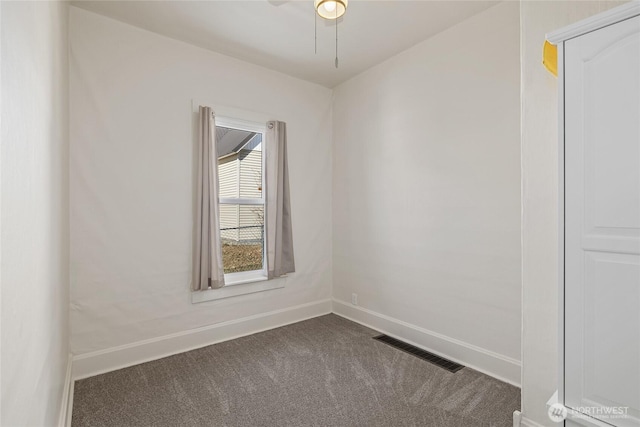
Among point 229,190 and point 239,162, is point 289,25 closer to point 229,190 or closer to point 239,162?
point 239,162

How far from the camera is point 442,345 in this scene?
110 inches

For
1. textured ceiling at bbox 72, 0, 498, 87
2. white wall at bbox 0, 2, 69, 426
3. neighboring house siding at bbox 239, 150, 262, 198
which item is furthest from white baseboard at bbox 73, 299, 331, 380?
textured ceiling at bbox 72, 0, 498, 87

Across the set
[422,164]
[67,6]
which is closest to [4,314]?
[67,6]

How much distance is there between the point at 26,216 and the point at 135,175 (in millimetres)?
1926

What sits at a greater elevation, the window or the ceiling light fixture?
the ceiling light fixture

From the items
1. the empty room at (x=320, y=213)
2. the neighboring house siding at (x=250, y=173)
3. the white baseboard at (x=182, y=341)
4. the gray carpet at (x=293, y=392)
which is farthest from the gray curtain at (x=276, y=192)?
the gray carpet at (x=293, y=392)

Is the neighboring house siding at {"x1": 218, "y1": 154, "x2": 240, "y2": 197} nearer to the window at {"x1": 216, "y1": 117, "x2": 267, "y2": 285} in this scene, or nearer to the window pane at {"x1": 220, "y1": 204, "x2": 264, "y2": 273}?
the window at {"x1": 216, "y1": 117, "x2": 267, "y2": 285}

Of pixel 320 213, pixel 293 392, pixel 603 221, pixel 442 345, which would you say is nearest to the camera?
pixel 603 221

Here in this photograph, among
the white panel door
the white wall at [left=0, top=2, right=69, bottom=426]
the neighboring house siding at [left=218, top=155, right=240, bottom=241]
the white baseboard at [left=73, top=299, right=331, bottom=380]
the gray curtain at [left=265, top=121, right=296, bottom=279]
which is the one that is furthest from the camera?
the gray curtain at [left=265, top=121, right=296, bottom=279]

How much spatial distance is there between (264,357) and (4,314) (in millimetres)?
2324

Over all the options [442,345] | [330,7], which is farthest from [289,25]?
[442,345]

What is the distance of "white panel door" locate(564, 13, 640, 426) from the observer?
3.85 feet

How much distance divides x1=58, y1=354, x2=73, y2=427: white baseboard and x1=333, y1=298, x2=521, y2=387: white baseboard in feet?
8.18

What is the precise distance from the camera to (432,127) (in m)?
2.90
